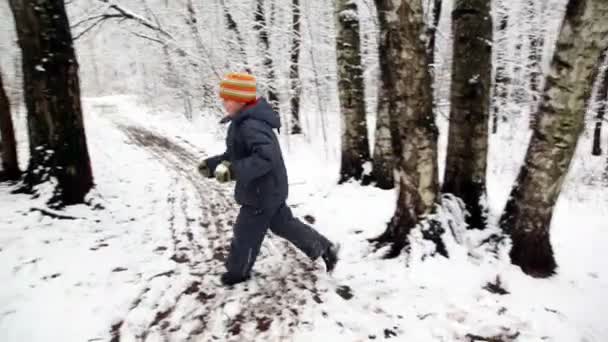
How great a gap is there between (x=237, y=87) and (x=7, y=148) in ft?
19.0

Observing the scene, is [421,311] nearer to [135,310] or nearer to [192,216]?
[135,310]

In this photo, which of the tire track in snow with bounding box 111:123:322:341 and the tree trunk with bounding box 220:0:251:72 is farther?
the tree trunk with bounding box 220:0:251:72

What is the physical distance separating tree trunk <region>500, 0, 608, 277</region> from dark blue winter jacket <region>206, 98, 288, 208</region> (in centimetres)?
221

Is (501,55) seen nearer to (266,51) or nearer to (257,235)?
(266,51)

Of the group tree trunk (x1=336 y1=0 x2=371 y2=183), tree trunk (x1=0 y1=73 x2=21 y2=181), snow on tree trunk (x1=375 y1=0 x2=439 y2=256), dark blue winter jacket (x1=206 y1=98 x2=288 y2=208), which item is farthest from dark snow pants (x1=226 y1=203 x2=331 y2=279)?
tree trunk (x1=0 y1=73 x2=21 y2=181)

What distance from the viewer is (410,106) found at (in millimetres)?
3639

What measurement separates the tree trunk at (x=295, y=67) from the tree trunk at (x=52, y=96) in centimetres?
939

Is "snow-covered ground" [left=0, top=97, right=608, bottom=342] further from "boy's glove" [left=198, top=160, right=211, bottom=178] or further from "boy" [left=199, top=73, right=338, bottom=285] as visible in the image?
"boy's glove" [left=198, top=160, right=211, bottom=178]

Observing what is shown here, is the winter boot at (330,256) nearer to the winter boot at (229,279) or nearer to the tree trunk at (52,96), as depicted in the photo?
the winter boot at (229,279)

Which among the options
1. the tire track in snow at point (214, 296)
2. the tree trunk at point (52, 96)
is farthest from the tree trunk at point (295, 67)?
the tire track in snow at point (214, 296)

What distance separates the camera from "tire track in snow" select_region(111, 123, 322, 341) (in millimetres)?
3012

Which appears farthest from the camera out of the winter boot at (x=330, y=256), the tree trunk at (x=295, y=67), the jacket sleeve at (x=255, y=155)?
the tree trunk at (x=295, y=67)

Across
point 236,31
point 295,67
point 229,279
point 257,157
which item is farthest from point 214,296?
point 236,31

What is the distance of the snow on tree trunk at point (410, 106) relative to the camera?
3.47 m
